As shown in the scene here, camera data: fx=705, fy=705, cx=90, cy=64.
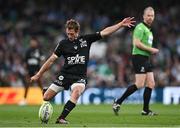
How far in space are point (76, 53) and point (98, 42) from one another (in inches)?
600

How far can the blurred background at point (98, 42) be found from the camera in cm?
2777

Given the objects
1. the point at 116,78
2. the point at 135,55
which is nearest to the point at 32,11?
the point at 116,78

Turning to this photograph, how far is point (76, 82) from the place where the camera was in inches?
587

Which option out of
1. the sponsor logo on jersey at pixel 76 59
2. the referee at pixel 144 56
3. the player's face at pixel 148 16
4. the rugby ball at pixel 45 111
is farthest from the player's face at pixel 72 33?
the player's face at pixel 148 16

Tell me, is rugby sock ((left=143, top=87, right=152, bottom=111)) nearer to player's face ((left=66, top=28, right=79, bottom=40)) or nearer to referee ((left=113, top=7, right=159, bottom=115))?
referee ((left=113, top=7, right=159, bottom=115))

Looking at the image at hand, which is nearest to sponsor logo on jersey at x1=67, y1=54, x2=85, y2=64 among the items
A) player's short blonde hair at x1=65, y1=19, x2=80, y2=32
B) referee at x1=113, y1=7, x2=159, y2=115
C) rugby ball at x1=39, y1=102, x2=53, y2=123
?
player's short blonde hair at x1=65, y1=19, x2=80, y2=32

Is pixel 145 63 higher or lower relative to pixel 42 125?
higher

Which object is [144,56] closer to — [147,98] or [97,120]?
[147,98]

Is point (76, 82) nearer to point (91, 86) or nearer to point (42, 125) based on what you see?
point (42, 125)

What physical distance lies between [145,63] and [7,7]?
16.9 meters

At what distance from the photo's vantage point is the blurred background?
27766mm

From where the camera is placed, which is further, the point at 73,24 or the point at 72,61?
the point at 72,61

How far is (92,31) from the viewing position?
102 feet

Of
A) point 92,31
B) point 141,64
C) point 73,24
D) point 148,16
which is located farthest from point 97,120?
point 92,31
